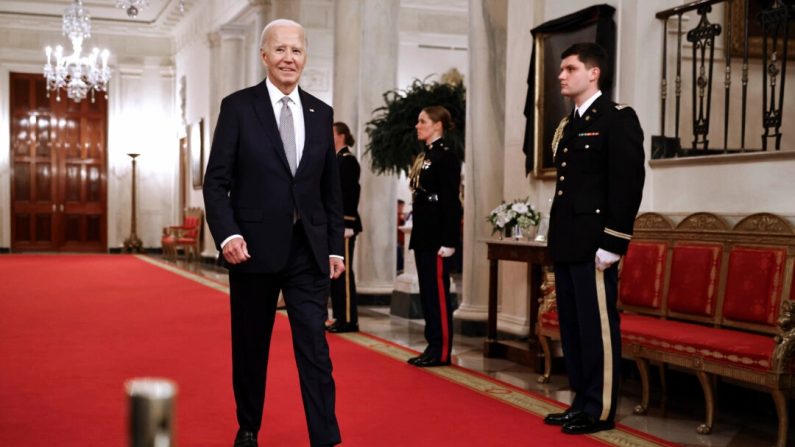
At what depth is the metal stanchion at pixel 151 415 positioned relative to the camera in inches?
26.0

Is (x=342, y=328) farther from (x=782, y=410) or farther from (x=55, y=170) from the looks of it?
(x=55, y=170)

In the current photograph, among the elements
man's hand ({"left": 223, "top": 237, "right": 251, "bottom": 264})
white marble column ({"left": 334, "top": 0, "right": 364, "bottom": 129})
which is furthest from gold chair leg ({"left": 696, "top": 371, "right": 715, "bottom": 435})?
white marble column ({"left": 334, "top": 0, "right": 364, "bottom": 129})

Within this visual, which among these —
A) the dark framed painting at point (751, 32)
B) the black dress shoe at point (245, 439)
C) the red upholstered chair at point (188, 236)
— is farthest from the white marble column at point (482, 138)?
the red upholstered chair at point (188, 236)

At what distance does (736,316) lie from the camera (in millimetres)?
4633

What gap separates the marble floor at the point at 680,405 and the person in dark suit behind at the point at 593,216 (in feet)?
1.26

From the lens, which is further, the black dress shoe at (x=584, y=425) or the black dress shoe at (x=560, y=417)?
the black dress shoe at (x=560, y=417)

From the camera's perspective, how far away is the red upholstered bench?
3.90 m

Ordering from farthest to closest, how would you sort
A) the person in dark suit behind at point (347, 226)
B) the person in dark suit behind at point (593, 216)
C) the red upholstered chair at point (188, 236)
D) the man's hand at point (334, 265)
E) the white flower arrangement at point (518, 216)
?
1. the red upholstered chair at point (188, 236)
2. the person in dark suit behind at point (347, 226)
3. the white flower arrangement at point (518, 216)
4. the person in dark suit behind at point (593, 216)
5. the man's hand at point (334, 265)

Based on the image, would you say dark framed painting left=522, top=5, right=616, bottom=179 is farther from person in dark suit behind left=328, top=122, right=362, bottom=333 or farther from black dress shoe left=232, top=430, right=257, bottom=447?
black dress shoe left=232, top=430, right=257, bottom=447

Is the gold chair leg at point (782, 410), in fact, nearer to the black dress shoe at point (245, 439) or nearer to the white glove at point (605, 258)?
the white glove at point (605, 258)

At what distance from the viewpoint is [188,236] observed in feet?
61.8

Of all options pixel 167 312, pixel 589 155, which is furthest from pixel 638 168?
pixel 167 312

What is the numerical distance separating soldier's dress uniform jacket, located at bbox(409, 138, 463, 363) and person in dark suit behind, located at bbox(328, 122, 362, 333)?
1142 millimetres

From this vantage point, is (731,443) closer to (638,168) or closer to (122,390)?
(638,168)
